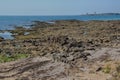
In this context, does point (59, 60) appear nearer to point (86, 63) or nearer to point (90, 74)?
point (86, 63)

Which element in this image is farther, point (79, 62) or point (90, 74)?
point (79, 62)

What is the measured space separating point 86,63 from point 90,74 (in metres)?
2.54

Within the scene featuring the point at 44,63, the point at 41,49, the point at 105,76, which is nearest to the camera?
the point at 105,76

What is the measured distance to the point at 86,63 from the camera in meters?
19.7

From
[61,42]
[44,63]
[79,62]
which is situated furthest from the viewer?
[61,42]

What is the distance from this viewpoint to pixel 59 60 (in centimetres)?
1984

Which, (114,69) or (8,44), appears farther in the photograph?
(8,44)

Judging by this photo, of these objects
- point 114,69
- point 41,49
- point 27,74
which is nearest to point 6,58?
point 41,49

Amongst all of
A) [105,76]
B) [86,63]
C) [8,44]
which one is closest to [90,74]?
[105,76]

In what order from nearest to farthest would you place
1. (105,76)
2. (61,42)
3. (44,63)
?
(105,76)
(44,63)
(61,42)

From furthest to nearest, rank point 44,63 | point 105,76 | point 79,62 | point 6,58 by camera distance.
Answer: point 6,58
point 79,62
point 44,63
point 105,76

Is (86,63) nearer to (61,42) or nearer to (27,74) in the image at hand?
(27,74)

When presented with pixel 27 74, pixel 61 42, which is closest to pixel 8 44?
pixel 61 42

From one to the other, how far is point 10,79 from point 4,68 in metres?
2.47
